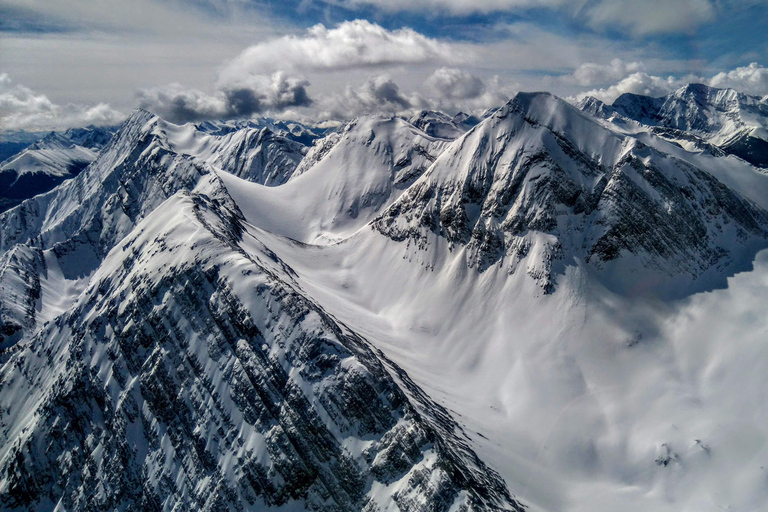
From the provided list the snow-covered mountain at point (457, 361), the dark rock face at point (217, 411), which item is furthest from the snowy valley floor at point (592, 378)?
the dark rock face at point (217, 411)

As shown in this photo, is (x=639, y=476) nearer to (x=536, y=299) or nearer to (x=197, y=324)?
(x=536, y=299)

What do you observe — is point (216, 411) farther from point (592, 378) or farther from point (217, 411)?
point (592, 378)

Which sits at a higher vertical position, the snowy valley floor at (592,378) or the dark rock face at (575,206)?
the dark rock face at (575,206)

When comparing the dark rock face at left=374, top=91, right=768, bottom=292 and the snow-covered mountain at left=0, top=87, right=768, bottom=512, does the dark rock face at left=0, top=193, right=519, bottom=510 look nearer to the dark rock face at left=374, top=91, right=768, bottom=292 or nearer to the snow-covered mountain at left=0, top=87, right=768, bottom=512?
the snow-covered mountain at left=0, top=87, right=768, bottom=512

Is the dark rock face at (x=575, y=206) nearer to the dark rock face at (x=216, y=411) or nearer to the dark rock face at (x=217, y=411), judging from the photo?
the dark rock face at (x=216, y=411)

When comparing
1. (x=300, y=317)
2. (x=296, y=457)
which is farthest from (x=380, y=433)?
(x=300, y=317)

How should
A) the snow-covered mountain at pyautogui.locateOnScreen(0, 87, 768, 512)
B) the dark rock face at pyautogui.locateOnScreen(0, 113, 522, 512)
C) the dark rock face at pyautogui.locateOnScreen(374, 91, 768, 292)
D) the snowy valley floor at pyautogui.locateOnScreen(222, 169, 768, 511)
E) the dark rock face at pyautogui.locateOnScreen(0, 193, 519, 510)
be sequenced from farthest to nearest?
1. the dark rock face at pyautogui.locateOnScreen(374, 91, 768, 292)
2. the snowy valley floor at pyautogui.locateOnScreen(222, 169, 768, 511)
3. the snow-covered mountain at pyautogui.locateOnScreen(0, 87, 768, 512)
4. the dark rock face at pyautogui.locateOnScreen(0, 193, 519, 510)
5. the dark rock face at pyautogui.locateOnScreen(0, 113, 522, 512)

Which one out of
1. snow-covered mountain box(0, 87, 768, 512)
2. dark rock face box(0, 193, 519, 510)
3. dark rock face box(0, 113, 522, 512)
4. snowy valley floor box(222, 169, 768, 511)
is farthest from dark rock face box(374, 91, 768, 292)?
dark rock face box(0, 193, 519, 510)
